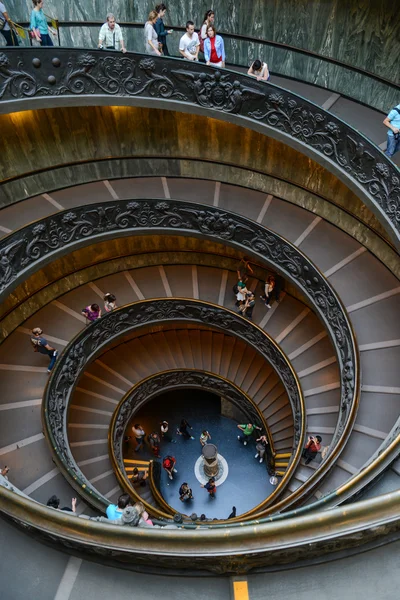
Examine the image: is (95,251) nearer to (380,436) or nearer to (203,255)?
(203,255)

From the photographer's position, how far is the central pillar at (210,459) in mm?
17453

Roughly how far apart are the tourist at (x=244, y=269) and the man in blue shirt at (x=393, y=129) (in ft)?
21.3

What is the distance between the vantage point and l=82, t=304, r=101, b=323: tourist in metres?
15.5

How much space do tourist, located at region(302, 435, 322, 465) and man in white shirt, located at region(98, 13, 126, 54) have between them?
11024 mm

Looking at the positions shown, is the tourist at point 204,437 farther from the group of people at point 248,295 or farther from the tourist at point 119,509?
the tourist at point 119,509

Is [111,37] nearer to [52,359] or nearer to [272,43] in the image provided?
[272,43]

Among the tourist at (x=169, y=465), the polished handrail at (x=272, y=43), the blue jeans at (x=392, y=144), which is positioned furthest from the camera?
the tourist at (x=169, y=465)

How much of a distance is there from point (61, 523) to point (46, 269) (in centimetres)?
1209

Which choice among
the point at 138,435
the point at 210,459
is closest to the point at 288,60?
the point at 210,459

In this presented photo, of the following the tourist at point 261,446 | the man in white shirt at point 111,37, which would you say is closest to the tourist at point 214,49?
the man in white shirt at point 111,37

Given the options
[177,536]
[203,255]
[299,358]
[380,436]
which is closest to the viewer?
[177,536]

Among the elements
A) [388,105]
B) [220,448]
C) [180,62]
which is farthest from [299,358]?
[180,62]

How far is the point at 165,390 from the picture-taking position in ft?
61.3

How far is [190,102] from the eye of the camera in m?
13.4
